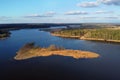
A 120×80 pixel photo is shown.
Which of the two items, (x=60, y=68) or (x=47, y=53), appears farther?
(x=47, y=53)

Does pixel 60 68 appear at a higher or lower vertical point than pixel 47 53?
lower

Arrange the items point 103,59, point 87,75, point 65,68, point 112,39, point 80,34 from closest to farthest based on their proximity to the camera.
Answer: point 87,75 < point 65,68 < point 103,59 < point 112,39 < point 80,34

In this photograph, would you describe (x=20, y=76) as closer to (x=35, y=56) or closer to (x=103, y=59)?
(x=35, y=56)

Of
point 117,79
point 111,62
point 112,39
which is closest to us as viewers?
point 117,79

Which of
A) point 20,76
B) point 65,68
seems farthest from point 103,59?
point 20,76

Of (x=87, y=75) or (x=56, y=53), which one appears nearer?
(x=87, y=75)

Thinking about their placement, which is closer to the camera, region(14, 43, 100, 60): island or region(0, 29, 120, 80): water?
region(0, 29, 120, 80): water

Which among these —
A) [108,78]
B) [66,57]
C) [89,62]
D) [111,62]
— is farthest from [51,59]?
[108,78]

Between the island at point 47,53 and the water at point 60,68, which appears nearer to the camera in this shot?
the water at point 60,68

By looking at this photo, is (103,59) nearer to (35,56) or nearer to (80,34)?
(35,56)
